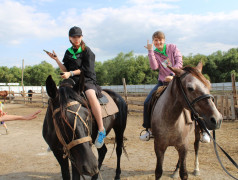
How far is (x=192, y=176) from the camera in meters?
4.04

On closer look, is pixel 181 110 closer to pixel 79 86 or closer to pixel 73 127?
pixel 79 86

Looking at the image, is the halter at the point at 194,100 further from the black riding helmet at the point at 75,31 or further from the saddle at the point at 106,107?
the black riding helmet at the point at 75,31

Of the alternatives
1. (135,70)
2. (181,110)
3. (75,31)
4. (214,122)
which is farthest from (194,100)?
(135,70)

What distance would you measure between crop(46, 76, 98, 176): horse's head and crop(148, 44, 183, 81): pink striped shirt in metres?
1.77

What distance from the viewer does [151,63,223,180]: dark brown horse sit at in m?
2.21

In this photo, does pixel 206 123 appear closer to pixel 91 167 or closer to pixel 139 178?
pixel 91 167

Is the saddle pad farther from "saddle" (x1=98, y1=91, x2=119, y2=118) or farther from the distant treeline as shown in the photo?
the distant treeline

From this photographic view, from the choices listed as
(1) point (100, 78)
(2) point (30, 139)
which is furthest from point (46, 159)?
(1) point (100, 78)

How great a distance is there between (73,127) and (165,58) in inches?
97.5

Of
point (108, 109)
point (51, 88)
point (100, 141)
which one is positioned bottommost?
point (100, 141)

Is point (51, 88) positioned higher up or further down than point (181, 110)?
higher up

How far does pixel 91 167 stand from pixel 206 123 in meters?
1.37

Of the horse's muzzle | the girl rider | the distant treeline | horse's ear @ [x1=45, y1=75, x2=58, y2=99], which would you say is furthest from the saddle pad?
the distant treeline

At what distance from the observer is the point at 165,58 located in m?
3.79
